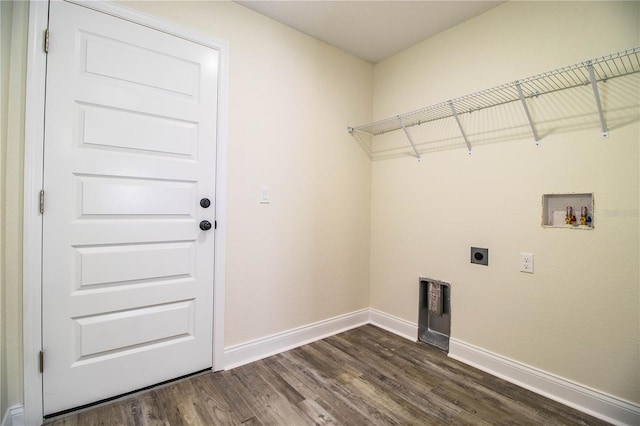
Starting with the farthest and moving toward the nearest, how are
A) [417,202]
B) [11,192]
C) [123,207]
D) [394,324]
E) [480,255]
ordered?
[394,324], [417,202], [480,255], [123,207], [11,192]

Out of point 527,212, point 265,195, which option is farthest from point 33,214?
point 527,212

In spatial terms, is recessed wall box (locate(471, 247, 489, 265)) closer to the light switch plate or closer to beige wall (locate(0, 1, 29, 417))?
the light switch plate

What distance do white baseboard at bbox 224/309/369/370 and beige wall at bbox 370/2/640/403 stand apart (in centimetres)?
38

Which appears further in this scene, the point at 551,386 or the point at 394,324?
the point at 394,324

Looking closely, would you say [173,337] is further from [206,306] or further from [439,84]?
[439,84]

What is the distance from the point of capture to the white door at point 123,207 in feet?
4.84

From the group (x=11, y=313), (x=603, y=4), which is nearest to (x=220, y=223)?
(x=11, y=313)

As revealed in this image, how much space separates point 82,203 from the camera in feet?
5.01

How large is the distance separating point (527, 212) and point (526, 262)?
310mm

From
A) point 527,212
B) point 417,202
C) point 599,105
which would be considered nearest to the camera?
point 599,105

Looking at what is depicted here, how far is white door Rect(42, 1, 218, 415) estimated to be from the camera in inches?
58.1

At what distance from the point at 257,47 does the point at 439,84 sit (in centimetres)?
139

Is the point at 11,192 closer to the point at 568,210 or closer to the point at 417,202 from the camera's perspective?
the point at 417,202

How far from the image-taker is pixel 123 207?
1.63 metres
